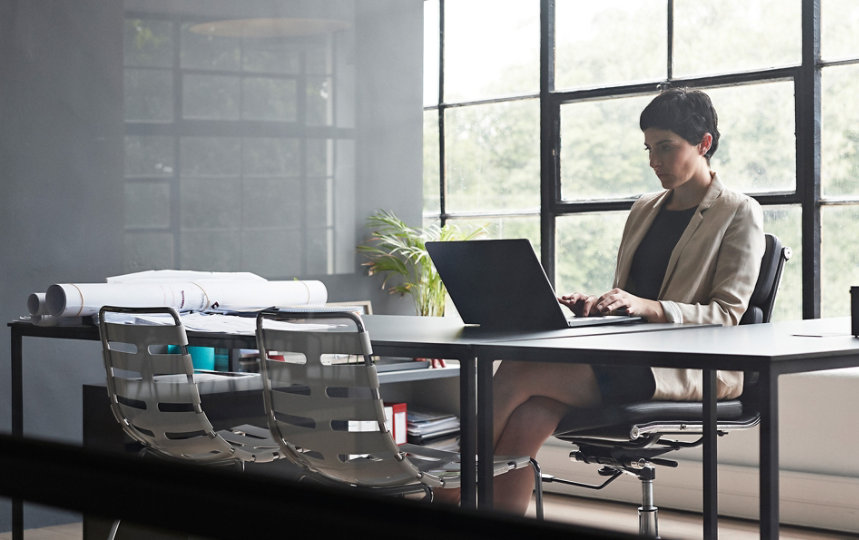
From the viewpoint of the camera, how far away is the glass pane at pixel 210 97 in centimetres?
373

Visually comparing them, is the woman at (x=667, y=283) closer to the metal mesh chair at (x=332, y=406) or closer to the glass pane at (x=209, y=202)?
the metal mesh chair at (x=332, y=406)

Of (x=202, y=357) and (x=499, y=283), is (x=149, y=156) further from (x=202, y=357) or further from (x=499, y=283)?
(x=499, y=283)

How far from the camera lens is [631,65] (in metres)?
4.15

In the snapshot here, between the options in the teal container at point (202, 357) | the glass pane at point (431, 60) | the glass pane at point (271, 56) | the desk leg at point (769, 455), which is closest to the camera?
the desk leg at point (769, 455)

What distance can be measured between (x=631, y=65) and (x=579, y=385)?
2552 millimetres

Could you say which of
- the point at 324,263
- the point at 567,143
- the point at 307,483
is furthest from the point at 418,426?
the point at 307,483

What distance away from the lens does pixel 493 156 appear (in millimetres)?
4633

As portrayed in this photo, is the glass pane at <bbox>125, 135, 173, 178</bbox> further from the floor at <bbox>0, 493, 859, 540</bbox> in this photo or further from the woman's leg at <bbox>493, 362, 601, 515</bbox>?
the woman's leg at <bbox>493, 362, 601, 515</bbox>

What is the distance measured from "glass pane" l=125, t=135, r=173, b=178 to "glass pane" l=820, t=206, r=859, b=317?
2.31 metres

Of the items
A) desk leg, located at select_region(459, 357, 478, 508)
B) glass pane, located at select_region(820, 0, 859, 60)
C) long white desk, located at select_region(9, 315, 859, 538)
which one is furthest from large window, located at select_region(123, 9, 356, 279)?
desk leg, located at select_region(459, 357, 478, 508)

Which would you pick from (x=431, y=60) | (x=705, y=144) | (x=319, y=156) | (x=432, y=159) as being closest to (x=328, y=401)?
(x=705, y=144)

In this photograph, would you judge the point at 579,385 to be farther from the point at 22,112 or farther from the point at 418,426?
the point at 22,112

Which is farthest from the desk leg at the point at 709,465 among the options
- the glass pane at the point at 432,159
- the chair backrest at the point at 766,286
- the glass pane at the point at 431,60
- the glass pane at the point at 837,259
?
the glass pane at the point at 431,60

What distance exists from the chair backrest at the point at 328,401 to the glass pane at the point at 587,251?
2.75m
